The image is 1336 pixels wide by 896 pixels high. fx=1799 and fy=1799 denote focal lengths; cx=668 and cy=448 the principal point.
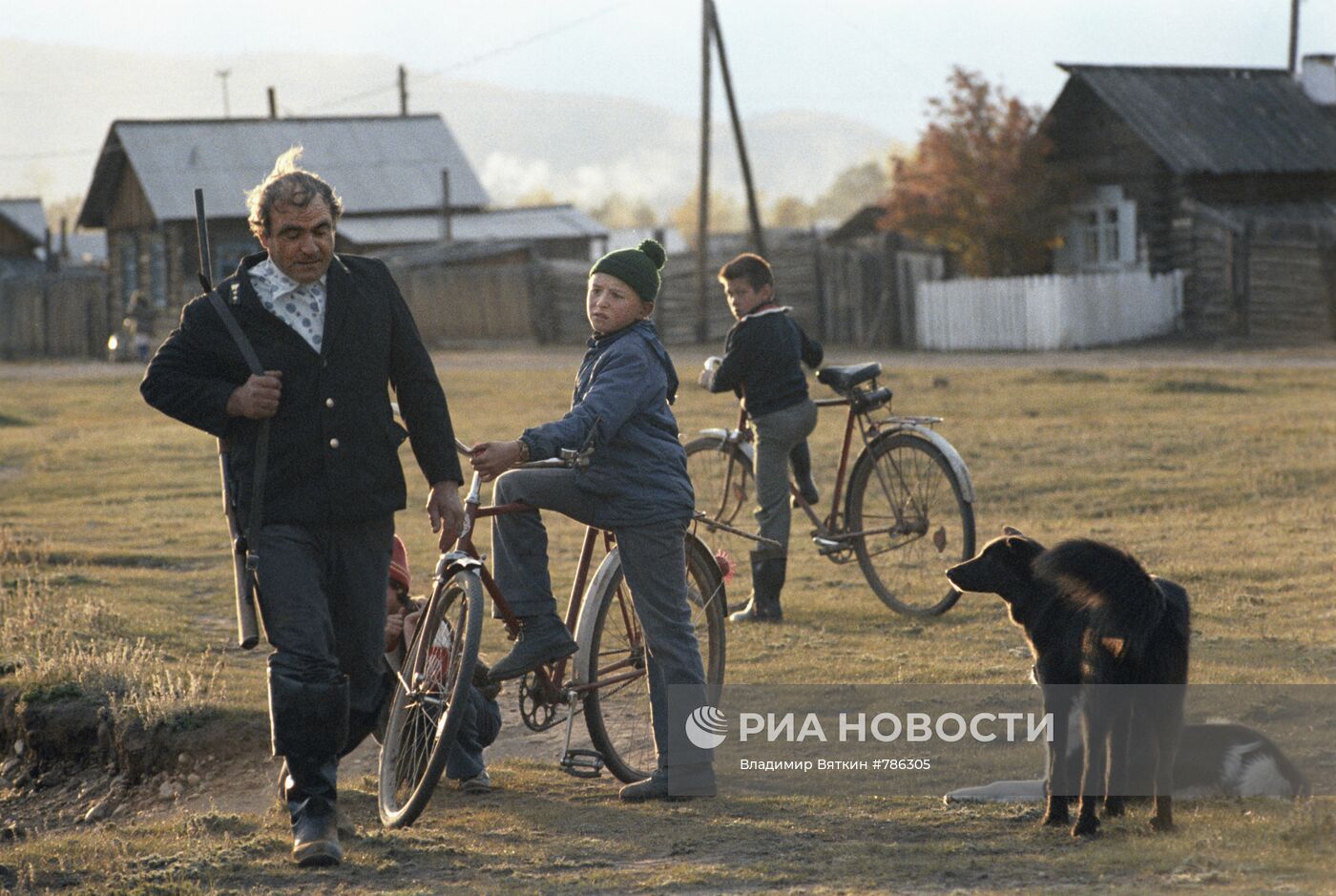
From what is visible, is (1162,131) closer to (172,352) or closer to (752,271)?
(752,271)

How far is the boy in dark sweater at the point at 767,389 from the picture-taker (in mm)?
8945

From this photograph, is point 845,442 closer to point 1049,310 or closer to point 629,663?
point 629,663

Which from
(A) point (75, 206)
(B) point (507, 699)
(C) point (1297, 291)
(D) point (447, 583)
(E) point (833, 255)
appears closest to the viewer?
(D) point (447, 583)

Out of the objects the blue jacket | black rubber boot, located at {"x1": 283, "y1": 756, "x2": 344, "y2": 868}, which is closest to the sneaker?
black rubber boot, located at {"x1": 283, "y1": 756, "x2": 344, "y2": 868}

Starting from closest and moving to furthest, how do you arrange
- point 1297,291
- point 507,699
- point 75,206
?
point 507,699
point 1297,291
point 75,206

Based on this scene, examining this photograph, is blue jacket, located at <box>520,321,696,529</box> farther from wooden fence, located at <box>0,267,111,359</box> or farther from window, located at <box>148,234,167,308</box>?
window, located at <box>148,234,167,308</box>

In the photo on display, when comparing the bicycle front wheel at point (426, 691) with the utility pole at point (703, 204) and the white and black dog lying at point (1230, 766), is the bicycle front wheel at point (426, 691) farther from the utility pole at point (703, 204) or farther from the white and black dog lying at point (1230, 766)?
the utility pole at point (703, 204)

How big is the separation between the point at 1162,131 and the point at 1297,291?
13.8ft

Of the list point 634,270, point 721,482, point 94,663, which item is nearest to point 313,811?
point 634,270

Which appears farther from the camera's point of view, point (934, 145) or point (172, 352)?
point (934, 145)

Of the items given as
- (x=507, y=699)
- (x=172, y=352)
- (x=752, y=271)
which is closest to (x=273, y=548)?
(x=172, y=352)

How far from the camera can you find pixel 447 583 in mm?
5598

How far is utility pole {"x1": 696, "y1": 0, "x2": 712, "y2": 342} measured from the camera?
35.2 m

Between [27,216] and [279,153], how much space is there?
24.2m
